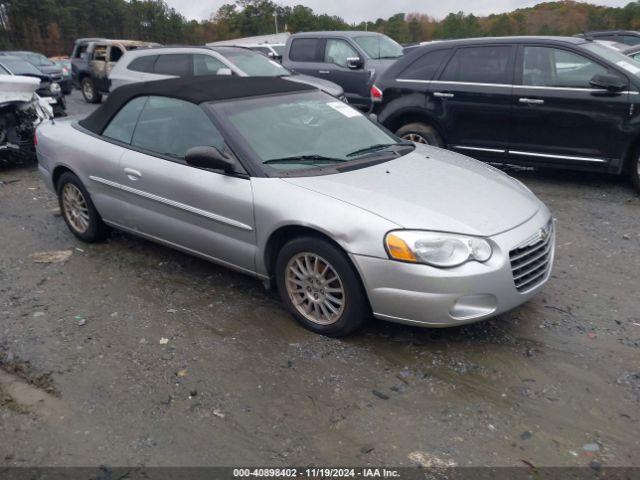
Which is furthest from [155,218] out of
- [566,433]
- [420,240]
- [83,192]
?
[566,433]

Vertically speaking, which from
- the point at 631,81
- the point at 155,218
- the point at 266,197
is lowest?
the point at 155,218

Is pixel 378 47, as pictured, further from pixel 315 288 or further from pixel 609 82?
pixel 315 288

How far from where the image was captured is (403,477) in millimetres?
2725

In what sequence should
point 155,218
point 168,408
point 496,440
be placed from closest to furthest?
point 496,440
point 168,408
point 155,218

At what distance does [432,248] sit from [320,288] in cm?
79

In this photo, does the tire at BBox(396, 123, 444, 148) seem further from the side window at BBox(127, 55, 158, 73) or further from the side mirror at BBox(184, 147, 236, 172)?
the side window at BBox(127, 55, 158, 73)

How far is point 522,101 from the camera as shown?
7.01 metres

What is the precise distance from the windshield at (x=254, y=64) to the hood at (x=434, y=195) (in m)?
6.78

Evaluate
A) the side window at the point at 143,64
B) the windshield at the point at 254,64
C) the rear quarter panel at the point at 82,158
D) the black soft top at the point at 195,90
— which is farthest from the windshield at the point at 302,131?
the side window at the point at 143,64

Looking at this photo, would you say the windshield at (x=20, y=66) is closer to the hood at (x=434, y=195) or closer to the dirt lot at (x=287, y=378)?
the dirt lot at (x=287, y=378)

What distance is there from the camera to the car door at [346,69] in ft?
38.2

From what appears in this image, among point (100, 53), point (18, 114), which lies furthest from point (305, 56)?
point (100, 53)

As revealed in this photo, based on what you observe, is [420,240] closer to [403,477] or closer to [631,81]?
[403,477]

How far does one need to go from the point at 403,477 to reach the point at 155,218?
287 centimetres
